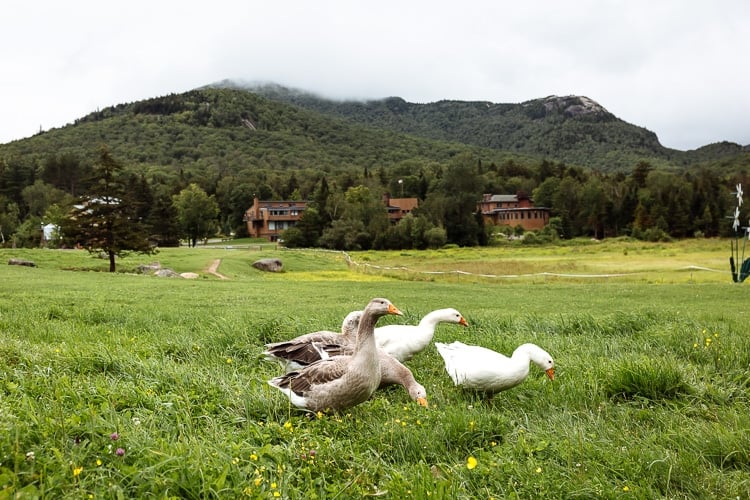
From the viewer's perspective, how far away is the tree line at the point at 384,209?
8694 cm

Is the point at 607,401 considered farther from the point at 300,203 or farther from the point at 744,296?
the point at 300,203

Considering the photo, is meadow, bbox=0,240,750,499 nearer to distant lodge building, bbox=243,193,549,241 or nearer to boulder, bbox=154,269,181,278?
boulder, bbox=154,269,181,278

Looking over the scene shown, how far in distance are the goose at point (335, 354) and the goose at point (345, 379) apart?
2.32ft

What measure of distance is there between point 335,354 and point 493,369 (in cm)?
180

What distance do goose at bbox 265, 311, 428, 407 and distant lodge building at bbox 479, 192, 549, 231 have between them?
4424 inches

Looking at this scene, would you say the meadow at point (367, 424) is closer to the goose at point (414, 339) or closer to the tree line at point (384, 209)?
the goose at point (414, 339)

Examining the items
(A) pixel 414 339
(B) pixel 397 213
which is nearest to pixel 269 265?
(A) pixel 414 339

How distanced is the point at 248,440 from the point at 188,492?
98 cm

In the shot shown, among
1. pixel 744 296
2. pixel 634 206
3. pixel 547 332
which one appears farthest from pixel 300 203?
pixel 547 332

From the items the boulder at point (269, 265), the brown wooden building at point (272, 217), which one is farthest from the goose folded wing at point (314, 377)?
the brown wooden building at point (272, 217)

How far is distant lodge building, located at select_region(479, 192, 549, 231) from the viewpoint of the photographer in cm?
12025

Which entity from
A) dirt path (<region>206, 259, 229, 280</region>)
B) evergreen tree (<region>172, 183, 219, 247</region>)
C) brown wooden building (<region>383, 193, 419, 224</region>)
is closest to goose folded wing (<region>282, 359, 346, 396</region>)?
dirt path (<region>206, 259, 229, 280</region>)

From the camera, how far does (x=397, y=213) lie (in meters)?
120

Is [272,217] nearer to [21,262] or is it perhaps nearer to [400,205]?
[400,205]
